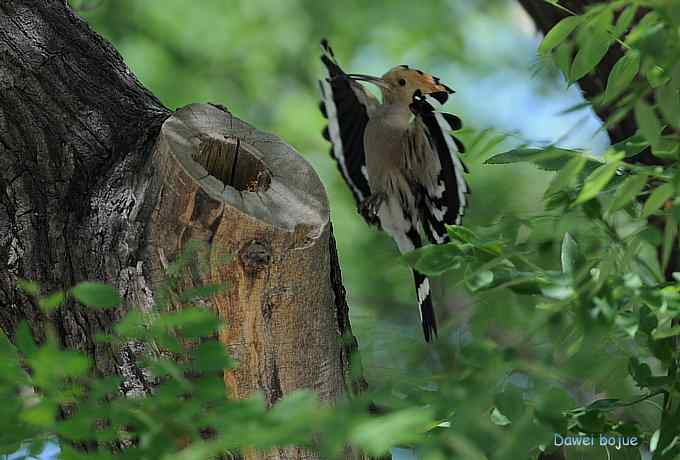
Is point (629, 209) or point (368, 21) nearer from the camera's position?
point (629, 209)

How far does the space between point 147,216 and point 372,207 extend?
89cm

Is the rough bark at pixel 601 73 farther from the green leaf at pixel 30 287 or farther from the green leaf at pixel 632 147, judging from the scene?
the green leaf at pixel 30 287

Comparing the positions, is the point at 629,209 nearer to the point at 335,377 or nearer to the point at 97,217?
the point at 335,377

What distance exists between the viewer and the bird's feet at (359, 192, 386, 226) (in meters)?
2.00

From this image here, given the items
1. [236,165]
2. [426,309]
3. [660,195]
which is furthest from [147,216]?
[426,309]

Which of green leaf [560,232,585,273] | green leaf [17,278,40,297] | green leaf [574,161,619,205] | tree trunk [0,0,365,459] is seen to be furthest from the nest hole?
green leaf [574,161,619,205]

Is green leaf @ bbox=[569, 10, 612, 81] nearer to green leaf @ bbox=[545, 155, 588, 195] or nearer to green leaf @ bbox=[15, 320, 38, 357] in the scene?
green leaf @ bbox=[545, 155, 588, 195]

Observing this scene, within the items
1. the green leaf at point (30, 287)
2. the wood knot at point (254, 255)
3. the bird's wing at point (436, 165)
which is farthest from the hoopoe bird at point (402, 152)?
the green leaf at point (30, 287)

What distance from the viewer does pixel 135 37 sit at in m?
4.97

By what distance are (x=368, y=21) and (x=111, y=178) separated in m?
4.13

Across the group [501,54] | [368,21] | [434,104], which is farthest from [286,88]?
[434,104]

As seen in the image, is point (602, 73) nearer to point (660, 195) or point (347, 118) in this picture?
point (347, 118)

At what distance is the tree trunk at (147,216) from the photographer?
45.6 inches

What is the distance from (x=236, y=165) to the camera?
1264mm
